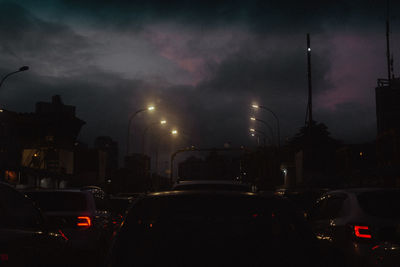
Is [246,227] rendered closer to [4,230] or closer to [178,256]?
[178,256]

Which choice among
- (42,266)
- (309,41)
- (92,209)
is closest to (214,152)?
(309,41)

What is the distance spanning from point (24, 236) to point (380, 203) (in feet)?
17.3

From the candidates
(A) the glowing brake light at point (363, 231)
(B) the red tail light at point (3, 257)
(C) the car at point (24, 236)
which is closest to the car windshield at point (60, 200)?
(C) the car at point (24, 236)

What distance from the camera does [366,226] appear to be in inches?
311

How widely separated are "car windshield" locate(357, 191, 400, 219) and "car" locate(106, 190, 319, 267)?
395cm

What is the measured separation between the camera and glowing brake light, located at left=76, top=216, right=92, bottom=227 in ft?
36.4

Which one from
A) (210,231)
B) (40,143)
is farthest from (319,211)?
(40,143)

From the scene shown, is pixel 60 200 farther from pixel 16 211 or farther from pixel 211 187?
pixel 16 211

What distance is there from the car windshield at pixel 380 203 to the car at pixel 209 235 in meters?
3.95

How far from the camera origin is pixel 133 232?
13.3 ft

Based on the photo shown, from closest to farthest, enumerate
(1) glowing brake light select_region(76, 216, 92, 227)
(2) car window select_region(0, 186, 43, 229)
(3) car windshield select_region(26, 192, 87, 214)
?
(2) car window select_region(0, 186, 43, 229), (1) glowing brake light select_region(76, 216, 92, 227), (3) car windshield select_region(26, 192, 87, 214)

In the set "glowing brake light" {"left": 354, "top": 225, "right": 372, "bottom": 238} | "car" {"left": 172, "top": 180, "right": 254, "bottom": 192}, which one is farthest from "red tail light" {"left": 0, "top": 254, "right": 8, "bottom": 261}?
"car" {"left": 172, "top": 180, "right": 254, "bottom": 192}

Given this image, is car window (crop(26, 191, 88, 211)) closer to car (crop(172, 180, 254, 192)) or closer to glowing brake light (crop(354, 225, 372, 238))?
car (crop(172, 180, 254, 192))

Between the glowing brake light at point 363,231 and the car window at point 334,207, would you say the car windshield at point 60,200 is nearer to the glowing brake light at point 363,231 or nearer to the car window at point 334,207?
the car window at point 334,207
